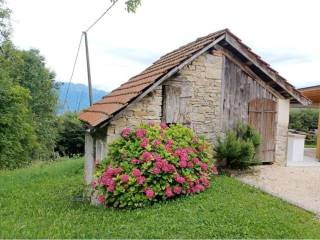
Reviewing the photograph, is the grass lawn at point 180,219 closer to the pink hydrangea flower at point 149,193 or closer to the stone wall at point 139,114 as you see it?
the pink hydrangea flower at point 149,193

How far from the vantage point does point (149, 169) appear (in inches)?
280

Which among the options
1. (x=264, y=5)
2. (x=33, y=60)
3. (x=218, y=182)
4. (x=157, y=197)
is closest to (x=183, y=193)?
(x=157, y=197)

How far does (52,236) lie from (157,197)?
2.43 meters

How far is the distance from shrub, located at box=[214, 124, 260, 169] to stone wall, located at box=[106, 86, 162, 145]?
7.15ft

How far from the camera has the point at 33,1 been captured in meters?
9.51

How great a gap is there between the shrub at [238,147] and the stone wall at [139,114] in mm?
2179

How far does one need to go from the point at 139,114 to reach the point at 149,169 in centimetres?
197

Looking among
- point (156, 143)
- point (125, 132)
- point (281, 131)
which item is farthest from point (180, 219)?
point (281, 131)

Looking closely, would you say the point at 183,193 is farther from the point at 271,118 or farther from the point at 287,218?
the point at 271,118

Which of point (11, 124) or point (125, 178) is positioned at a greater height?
point (11, 124)

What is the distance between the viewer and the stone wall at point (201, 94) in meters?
9.43

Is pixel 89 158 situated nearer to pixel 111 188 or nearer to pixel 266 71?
pixel 111 188

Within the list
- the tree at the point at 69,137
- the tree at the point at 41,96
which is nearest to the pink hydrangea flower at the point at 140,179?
the tree at the point at 69,137

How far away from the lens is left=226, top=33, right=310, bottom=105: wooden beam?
32.3ft
